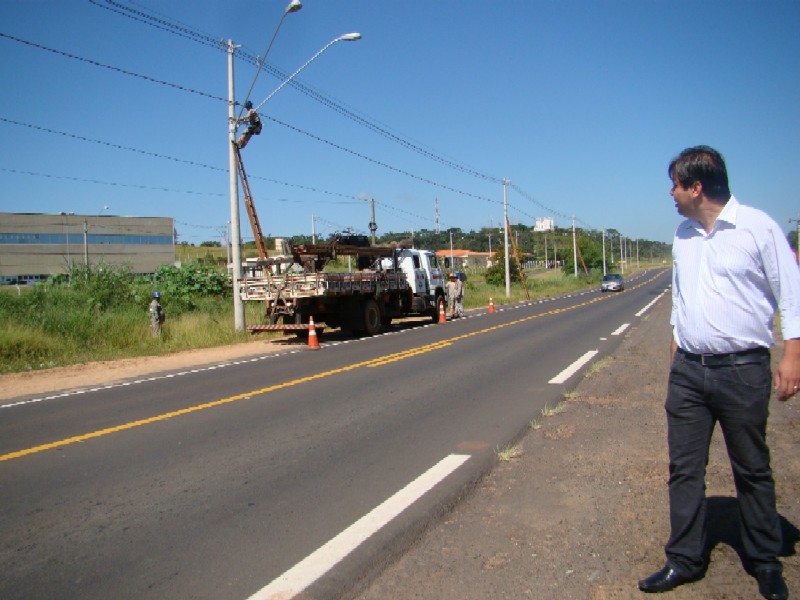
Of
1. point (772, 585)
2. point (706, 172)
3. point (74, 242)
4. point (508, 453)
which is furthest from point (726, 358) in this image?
point (74, 242)

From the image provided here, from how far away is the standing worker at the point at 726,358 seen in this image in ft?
10.2

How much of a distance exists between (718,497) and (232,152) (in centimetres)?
1751

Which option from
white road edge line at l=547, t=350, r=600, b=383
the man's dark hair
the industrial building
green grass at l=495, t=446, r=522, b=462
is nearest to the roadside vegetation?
white road edge line at l=547, t=350, r=600, b=383

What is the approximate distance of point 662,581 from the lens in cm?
324

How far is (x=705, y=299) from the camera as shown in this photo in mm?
3260

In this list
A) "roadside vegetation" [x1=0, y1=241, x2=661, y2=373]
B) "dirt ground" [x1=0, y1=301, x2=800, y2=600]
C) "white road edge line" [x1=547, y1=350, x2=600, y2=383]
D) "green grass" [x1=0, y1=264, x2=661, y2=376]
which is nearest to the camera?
"dirt ground" [x1=0, y1=301, x2=800, y2=600]

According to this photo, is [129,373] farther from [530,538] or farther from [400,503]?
[530,538]

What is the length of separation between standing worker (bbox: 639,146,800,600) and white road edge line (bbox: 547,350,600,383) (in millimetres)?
6775

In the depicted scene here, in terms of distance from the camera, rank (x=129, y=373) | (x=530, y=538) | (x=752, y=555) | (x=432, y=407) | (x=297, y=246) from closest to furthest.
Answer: (x=752, y=555) → (x=530, y=538) → (x=432, y=407) → (x=129, y=373) → (x=297, y=246)

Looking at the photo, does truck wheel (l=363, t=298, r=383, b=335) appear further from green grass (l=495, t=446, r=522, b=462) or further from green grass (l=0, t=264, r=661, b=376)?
green grass (l=495, t=446, r=522, b=462)

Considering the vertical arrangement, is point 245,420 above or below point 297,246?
below

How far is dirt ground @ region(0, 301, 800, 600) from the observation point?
3.38 m

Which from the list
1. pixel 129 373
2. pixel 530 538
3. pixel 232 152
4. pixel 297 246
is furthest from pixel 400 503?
pixel 232 152

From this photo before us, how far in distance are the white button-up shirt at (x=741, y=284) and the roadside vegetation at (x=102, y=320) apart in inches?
556
